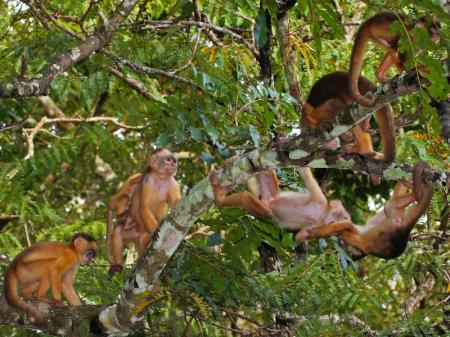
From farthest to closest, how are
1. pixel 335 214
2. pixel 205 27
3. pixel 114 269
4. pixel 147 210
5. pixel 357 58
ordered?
1. pixel 205 27
2. pixel 147 210
3. pixel 114 269
4. pixel 335 214
5. pixel 357 58

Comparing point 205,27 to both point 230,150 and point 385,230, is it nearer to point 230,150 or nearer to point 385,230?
point 230,150

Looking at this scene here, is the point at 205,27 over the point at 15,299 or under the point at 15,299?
over

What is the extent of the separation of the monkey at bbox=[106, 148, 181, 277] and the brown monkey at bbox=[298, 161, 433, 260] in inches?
78.3

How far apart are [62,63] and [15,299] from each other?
191 centimetres

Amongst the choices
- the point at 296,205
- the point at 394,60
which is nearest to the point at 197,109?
the point at 296,205

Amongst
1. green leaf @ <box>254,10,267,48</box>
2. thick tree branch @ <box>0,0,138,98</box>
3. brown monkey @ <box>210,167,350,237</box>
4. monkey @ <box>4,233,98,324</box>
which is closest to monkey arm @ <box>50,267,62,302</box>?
monkey @ <box>4,233,98,324</box>

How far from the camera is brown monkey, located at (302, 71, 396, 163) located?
18.8 feet

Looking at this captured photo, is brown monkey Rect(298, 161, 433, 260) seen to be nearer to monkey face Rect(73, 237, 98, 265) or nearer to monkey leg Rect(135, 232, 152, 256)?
monkey leg Rect(135, 232, 152, 256)

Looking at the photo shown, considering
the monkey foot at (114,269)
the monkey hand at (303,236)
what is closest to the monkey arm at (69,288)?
the monkey foot at (114,269)

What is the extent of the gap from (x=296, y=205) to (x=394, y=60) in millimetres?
1353

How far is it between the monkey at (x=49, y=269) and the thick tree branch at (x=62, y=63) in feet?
5.08

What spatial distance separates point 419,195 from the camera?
16.7 ft

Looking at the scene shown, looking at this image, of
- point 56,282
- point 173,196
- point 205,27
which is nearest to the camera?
point 56,282

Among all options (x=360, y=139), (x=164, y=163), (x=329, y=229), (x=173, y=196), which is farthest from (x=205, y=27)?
(x=329, y=229)
